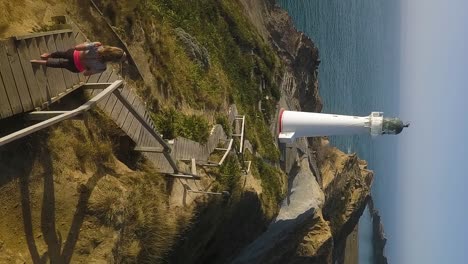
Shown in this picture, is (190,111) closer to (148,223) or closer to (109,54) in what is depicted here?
(148,223)

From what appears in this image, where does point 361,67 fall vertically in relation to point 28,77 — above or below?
below

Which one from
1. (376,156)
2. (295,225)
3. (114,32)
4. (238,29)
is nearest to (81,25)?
(114,32)

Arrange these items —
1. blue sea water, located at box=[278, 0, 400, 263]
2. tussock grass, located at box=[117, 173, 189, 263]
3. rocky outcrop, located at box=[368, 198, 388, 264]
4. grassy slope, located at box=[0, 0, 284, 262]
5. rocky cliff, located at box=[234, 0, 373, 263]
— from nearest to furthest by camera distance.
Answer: grassy slope, located at box=[0, 0, 284, 262], tussock grass, located at box=[117, 173, 189, 263], rocky cliff, located at box=[234, 0, 373, 263], blue sea water, located at box=[278, 0, 400, 263], rocky outcrop, located at box=[368, 198, 388, 264]

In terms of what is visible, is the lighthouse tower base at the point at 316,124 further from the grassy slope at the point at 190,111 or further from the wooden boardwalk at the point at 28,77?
the wooden boardwalk at the point at 28,77

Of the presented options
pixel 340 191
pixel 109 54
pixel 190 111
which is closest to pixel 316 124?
pixel 190 111

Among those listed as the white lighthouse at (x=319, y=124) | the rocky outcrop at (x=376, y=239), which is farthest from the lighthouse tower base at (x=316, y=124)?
the rocky outcrop at (x=376, y=239)

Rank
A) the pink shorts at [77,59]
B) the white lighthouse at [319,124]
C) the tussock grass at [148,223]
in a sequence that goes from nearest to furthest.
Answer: the pink shorts at [77,59], the tussock grass at [148,223], the white lighthouse at [319,124]

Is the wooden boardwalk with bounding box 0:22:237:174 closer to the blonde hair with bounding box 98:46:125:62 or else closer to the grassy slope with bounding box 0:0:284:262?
the grassy slope with bounding box 0:0:284:262

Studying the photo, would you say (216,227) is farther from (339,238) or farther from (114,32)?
(339,238)

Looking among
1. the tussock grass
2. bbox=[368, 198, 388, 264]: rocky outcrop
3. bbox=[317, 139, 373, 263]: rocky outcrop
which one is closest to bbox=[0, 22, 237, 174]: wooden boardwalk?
the tussock grass
